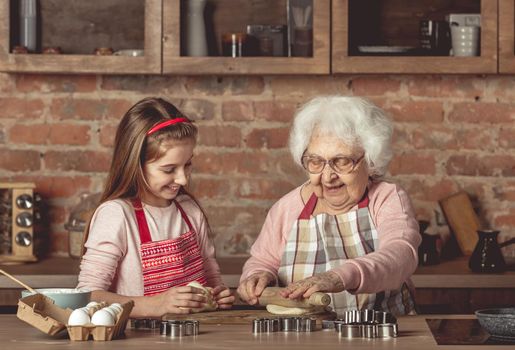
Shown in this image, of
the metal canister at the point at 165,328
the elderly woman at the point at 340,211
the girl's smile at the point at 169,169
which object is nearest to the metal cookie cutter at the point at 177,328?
the metal canister at the point at 165,328

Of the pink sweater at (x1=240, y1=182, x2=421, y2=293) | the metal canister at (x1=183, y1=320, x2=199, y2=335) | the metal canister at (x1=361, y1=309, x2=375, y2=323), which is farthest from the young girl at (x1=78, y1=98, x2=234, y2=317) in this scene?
the metal canister at (x1=361, y1=309, x2=375, y2=323)

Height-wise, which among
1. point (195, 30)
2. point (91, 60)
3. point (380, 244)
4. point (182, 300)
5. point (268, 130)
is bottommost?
point (182, 300)

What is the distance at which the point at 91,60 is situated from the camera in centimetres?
412

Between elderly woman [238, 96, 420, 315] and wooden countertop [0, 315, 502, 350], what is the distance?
0.51m

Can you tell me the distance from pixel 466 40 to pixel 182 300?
196cm

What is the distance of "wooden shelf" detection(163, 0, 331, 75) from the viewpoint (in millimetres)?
4090

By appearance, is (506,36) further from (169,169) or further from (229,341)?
(229,341)

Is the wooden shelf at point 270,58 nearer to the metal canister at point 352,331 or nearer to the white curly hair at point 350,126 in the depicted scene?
the white curly hair at point 350,126

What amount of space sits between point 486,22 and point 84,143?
176 cm

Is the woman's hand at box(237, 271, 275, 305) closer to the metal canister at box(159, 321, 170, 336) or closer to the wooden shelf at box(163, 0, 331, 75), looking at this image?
the metal canister at box(159, 321, 170, 336)

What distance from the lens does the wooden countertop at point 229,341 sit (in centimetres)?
234

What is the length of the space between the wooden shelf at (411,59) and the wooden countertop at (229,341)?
1714mm

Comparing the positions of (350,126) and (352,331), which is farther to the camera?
(350,126)

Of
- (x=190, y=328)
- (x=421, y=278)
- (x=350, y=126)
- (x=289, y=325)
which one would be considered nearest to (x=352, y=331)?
(x=289, y=325)
